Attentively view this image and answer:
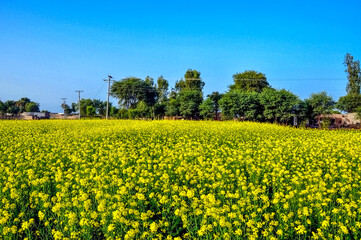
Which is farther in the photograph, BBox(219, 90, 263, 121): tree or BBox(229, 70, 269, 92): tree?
BBox(229, 70, 269, 92): tree

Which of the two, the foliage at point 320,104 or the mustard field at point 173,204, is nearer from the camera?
the mustard field at point 173,204

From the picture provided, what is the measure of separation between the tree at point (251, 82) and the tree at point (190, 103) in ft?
60.0

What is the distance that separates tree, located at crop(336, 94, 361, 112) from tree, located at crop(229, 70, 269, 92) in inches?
636

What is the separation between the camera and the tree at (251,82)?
6806 cm

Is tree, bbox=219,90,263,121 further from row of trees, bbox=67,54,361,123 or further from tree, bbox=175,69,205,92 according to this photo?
tree, bbox=175,69,205,92

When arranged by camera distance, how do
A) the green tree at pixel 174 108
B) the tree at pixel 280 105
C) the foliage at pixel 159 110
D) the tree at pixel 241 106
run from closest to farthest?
the tree at pixel 280 105 → the tree at pixel 241 106 → the green tree at pixel 174 108 → the foliage at pixel 159 110

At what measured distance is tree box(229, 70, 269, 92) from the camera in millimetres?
68062

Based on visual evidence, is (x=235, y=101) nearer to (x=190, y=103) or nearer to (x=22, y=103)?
(x=190, y=103)

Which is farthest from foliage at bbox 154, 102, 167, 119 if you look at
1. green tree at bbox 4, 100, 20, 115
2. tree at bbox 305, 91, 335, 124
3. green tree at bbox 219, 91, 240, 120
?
green tree at bbox 4, 100, 20, 115

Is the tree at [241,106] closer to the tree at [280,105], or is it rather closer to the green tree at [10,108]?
the tree at [280,105]

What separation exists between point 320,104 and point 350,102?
15451mm

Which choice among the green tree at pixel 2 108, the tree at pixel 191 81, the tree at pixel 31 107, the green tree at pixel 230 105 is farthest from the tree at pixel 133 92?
the tree at pixel 31 107

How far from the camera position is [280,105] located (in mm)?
40188

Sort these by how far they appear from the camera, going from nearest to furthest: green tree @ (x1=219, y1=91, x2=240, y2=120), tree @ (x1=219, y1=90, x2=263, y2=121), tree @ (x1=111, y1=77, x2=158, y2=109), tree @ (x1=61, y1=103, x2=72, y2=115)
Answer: tree @ (x1=219, y1=90, x2=263, y2=121) < green tree @ (x1=219, y1=91, x2=240, y2=120) < tree @ (x1=111, y1=77, x2=158, y2=109) < tree @ (x1=61, y1=103, x2=72, y2=115)
